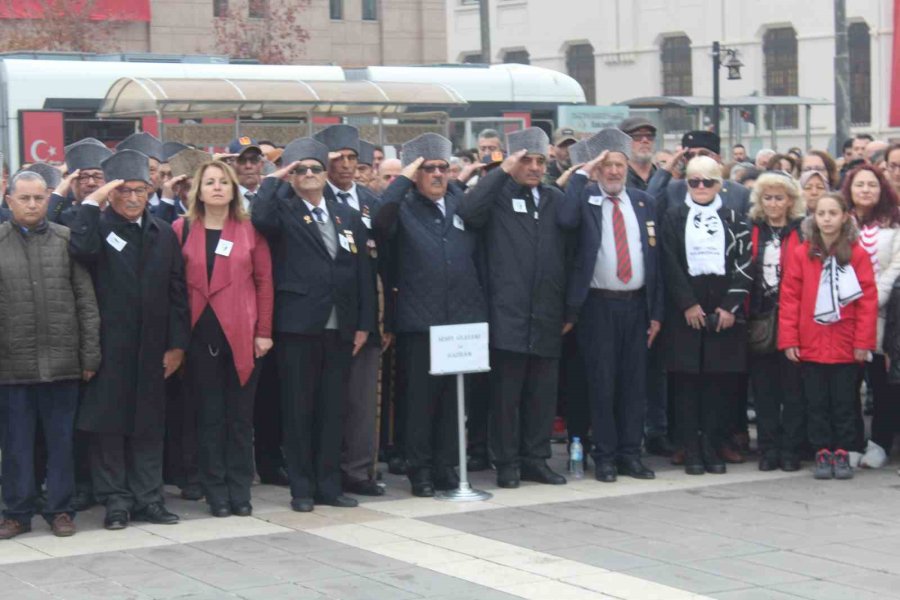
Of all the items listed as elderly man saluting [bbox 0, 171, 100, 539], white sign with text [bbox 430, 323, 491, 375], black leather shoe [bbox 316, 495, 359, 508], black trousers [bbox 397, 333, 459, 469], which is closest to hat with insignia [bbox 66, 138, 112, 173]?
elderly man saluting [bbox 0, 171, 100, 539]

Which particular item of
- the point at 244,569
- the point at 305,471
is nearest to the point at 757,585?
the point at 244,569

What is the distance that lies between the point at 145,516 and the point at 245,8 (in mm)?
41200

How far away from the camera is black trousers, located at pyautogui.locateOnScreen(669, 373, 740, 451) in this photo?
37.0ft

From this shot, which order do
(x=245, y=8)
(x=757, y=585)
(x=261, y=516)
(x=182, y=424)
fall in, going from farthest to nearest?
(x=245, y=8) < (x=182, y=424) < (x=261, y=516) < (x=757, y=585)

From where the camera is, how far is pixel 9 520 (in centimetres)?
935

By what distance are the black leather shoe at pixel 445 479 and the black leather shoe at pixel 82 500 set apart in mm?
2147

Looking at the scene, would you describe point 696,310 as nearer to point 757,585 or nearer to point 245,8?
point 757,585

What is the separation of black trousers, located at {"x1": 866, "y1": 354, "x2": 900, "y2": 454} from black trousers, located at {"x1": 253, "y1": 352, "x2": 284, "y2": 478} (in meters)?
4.17

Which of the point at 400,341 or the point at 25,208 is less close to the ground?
the point at 25,208

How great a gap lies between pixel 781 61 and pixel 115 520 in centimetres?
4665

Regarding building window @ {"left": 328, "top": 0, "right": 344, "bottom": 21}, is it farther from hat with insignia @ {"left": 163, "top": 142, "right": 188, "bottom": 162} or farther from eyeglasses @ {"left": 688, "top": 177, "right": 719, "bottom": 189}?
eyeglasses @ {"left": 688, "top": 177, "right": 719, "bottom": 189}

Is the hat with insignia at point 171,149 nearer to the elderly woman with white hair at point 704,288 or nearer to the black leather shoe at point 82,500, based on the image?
the black leather shoe at point 82,500

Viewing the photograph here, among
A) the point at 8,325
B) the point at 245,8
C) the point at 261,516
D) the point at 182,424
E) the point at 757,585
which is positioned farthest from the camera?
the point at 245,8

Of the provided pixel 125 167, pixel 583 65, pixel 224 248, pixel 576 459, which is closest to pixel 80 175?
pixel 125 167
